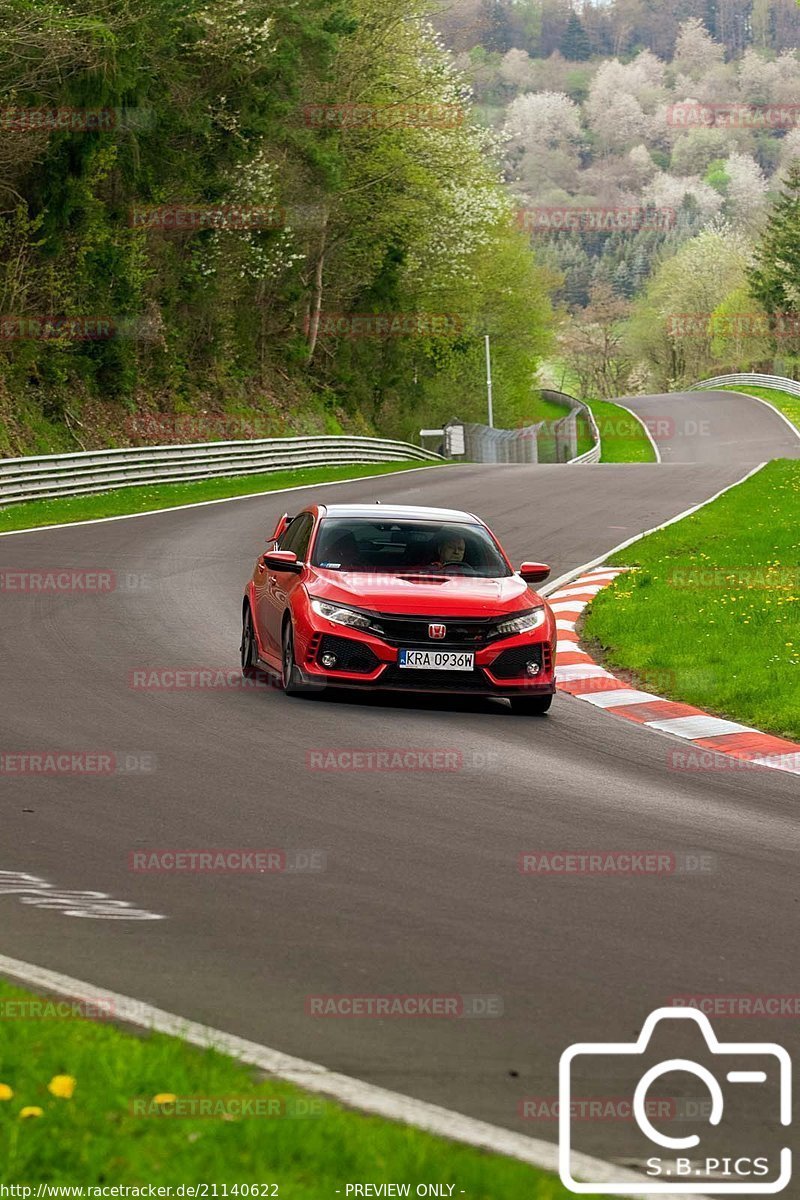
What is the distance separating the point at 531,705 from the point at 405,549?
1771 millimetres

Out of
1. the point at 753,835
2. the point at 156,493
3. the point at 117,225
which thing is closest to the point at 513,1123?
the point at 753,835

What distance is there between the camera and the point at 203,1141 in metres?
3.93

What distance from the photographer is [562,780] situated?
9859 mm

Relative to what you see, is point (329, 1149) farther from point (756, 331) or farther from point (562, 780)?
point (756, 331)

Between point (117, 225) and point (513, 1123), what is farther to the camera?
point (117, 225)

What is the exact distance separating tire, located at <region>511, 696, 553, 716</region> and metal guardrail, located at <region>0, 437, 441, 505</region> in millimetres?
20788

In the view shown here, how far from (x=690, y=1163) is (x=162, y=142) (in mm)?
42407

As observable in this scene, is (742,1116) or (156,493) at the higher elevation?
(742,1116)

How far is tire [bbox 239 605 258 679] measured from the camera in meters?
14.0
